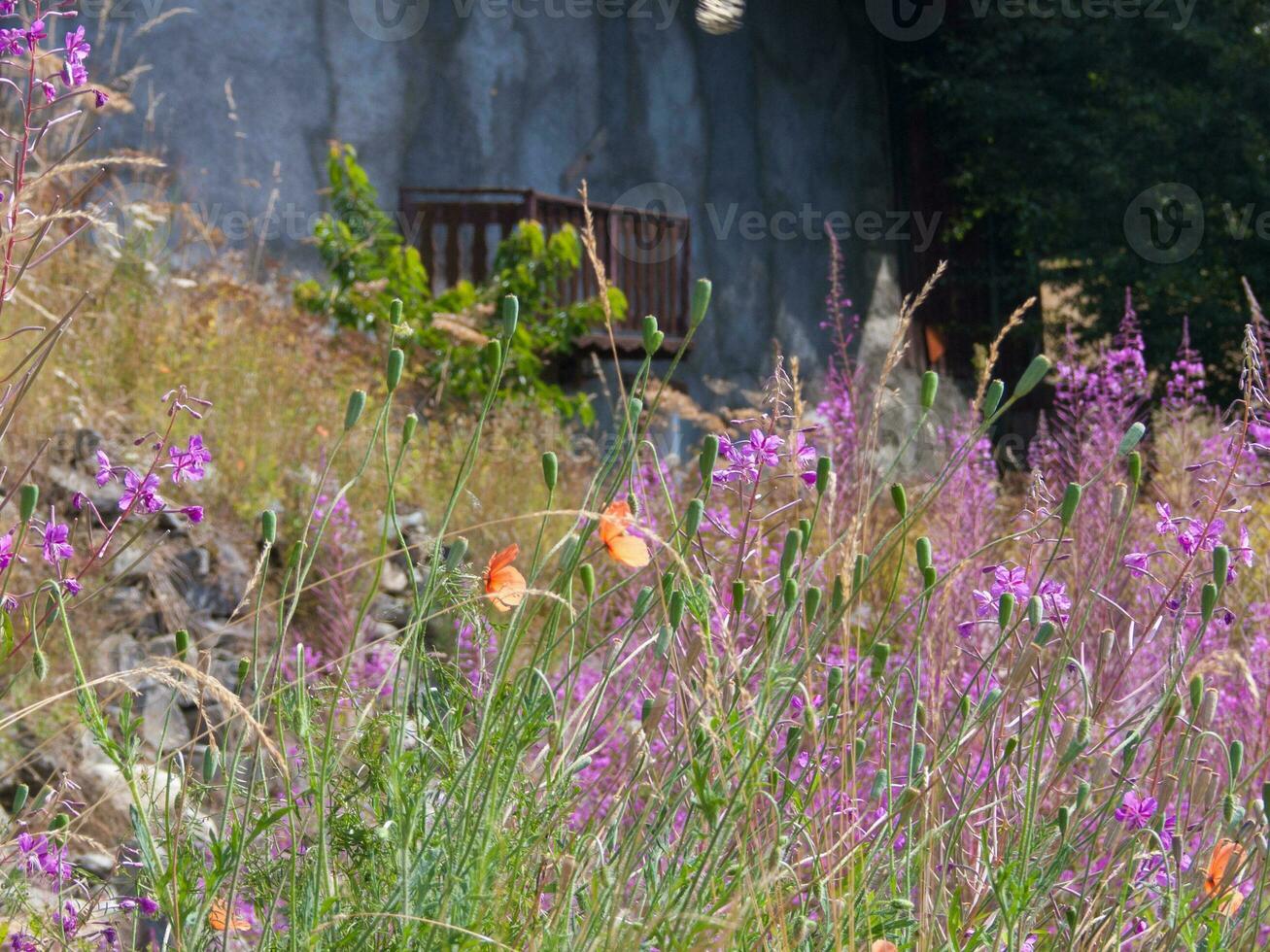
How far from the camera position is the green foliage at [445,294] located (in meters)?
7.55

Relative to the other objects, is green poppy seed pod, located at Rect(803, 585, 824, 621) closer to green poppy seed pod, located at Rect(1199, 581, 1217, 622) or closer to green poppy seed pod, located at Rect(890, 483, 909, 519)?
green poppy seed pod, located at Rect(890, 483, 909, 519)

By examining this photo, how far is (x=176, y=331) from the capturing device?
18.6 ft

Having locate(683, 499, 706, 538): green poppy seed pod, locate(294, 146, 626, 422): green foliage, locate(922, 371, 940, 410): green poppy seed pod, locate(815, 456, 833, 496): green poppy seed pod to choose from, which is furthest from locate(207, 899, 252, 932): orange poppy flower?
locate(294, 146, 626, 422): green foliage

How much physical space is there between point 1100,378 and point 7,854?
4138 mm

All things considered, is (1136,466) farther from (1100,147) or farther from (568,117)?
(1100,147)

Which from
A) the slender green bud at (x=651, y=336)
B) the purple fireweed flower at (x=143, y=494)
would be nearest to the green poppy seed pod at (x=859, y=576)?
the slender green bud at (x=651, y=336)

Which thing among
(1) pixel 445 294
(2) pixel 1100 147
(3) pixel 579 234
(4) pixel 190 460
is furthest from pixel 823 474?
(2) pixel 1100 147

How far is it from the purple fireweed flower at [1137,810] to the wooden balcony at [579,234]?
7.05 metres

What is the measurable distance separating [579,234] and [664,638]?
721 centimetres

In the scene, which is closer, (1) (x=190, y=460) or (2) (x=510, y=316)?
(2) (x=510, y=316)

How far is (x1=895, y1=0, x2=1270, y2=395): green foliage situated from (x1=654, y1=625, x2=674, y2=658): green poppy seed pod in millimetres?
10831

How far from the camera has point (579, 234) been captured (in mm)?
8406

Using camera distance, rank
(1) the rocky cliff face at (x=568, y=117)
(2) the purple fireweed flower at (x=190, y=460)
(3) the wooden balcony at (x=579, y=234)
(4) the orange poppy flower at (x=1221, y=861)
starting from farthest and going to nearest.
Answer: (3) the wooden balcony at (x=579, y=234) < (1) the rocky cliff face at (x=568, y=117) < (2) the purple fireweed flower at (x=190, y=460) < (4) the orange poppy flower at (x=1221, y=861)

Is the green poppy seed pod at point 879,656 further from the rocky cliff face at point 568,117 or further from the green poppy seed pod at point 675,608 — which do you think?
the rocky cliff face at point 568,117
